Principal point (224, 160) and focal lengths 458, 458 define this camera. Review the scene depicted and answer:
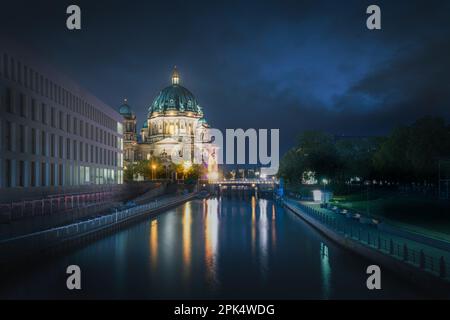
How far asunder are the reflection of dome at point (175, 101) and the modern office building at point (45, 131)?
11472 centimetres

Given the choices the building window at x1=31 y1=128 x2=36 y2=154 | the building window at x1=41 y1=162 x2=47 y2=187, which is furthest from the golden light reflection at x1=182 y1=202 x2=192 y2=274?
the building window at x1=31 y1=128 x2=36 y2=154

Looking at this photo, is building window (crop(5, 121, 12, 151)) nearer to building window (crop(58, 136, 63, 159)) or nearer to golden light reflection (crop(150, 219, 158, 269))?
building window (crop(58, 136, 63, 159))

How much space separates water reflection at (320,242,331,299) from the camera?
2303 cm

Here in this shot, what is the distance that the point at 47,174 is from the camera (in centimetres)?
4891

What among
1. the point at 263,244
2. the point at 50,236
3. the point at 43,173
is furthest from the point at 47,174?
the point at 263,244

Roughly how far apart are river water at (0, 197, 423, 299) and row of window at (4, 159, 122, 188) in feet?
34.9

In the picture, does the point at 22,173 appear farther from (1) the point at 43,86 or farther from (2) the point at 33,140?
(1) the point at 43,86

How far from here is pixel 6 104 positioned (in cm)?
4088

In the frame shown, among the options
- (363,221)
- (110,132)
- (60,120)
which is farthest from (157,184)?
(363,221)

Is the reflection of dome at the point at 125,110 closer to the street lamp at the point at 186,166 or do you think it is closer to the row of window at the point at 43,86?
the street lamp at the point at 186,166
